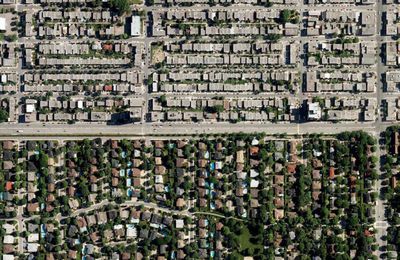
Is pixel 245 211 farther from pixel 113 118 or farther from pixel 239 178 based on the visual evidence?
pixel 113 118

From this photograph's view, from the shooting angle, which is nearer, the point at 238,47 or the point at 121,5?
the point at 121,5

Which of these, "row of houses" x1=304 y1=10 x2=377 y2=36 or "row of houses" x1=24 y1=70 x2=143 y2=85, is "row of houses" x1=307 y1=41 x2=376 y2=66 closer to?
"row of houses" x1=304 y1=10 x2=377 y2=36

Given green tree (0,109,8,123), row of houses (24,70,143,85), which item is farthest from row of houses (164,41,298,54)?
green tree (0,109,8,123)

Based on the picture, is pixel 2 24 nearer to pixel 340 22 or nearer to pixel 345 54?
pixel 340 22

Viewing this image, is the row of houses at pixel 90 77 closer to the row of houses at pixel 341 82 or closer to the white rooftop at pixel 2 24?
the white rooftop at pixel 2 24

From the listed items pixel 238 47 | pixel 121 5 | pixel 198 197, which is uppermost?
pixel 121 5

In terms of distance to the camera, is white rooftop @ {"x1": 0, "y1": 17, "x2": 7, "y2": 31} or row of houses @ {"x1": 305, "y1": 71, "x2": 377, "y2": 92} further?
white rooftop @ {"x1": 0, "y1": 17, "x2": 7, "y2": 31}

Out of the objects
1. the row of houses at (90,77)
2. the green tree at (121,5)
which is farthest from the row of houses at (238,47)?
the green tree at (121,5)

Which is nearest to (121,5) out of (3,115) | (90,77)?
(90,77)

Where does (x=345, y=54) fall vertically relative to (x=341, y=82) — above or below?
above

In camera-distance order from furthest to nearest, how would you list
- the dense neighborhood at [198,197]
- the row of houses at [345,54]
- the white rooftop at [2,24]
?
the white rooftop at [2,24] < the row of houses at [345,54] < the dense neighborhood at [198,197]

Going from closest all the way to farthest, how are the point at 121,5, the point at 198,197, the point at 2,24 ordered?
the point at 121,5 < the point at 198,197 < the point at 2,24
